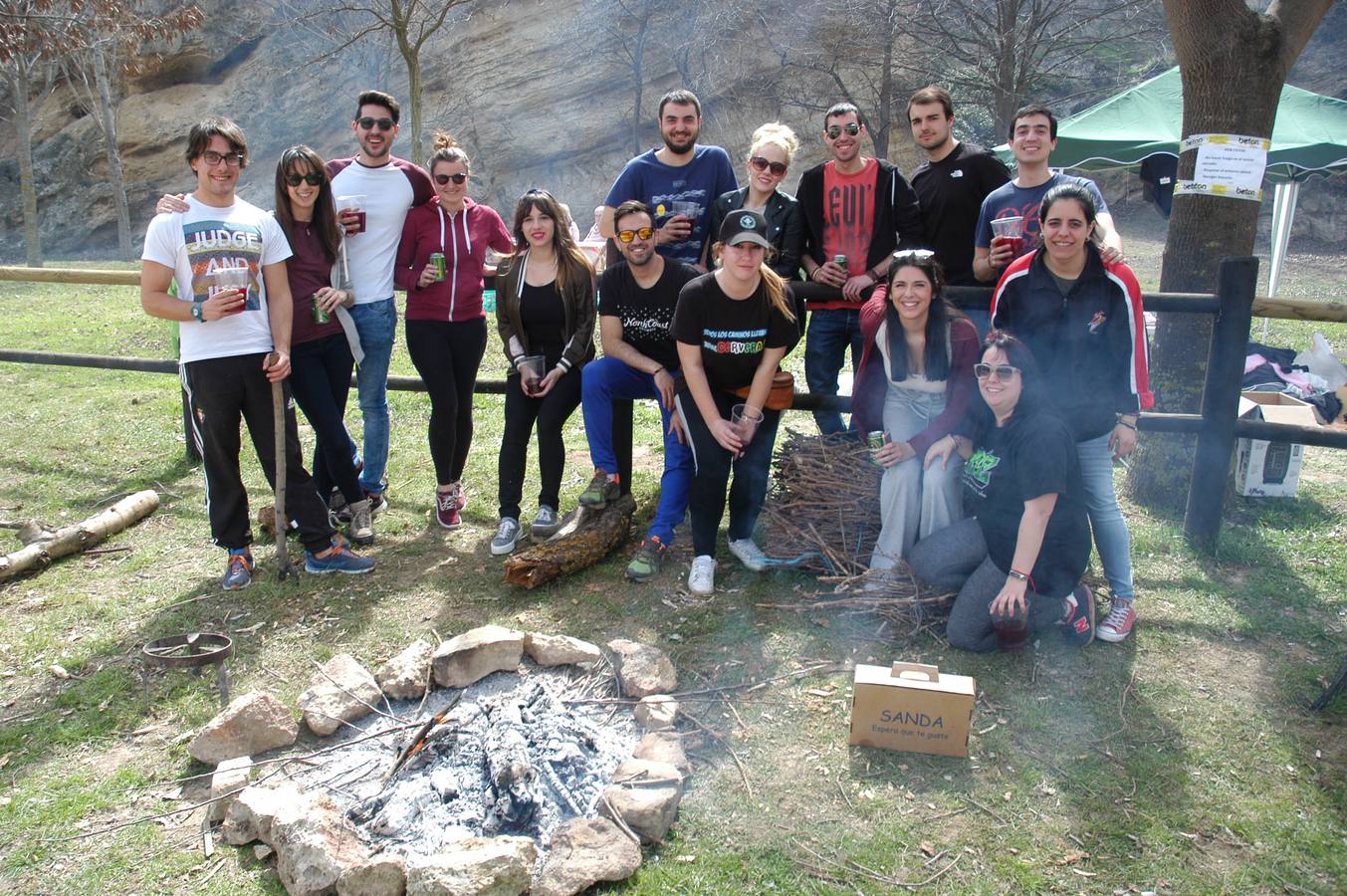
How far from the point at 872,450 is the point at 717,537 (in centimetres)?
99

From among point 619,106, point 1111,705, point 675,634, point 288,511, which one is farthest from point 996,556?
point 619,106

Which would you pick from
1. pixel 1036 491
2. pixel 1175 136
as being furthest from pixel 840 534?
pixel 1175 136

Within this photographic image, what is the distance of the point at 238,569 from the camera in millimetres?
4309

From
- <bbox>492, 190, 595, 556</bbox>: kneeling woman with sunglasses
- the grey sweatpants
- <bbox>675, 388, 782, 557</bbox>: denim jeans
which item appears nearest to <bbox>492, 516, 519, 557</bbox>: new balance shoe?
<bbox>492, 190, 595, 556</bbox>: kneeling woman with sunglasses

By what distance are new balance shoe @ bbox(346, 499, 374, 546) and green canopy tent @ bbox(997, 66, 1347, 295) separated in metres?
6.92

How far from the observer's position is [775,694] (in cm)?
329

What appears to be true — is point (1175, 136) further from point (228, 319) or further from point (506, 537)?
point (228, 319)

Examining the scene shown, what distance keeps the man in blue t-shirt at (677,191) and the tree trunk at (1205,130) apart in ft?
7.22

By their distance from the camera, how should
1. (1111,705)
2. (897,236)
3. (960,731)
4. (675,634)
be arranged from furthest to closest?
(897,236) < (675,634) < (1111,705) < (960,731)

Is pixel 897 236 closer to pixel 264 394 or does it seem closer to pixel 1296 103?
pixel 264 394

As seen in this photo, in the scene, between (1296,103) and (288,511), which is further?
(1296,103)

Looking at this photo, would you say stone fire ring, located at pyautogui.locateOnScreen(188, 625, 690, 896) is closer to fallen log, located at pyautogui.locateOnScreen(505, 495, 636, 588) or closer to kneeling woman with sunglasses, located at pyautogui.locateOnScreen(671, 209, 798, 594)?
fallen log, located at pyautogui.locateOnScreen(505, 495, 636, 588)

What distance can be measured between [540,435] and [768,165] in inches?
64.9

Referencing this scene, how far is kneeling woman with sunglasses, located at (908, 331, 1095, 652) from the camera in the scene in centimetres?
331
